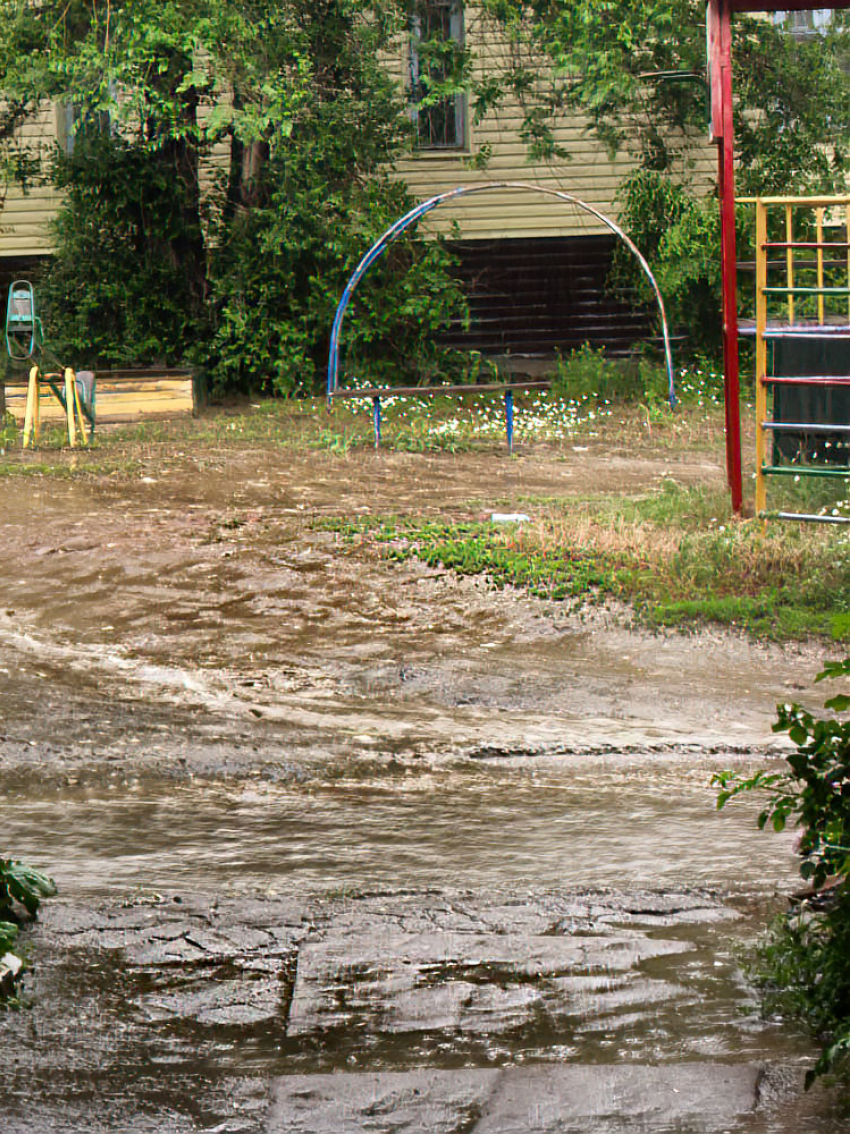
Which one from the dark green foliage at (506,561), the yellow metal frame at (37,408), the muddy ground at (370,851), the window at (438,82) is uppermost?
the window at (438,82)

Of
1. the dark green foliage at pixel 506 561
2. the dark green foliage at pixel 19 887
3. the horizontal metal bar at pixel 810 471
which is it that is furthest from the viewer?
the horizontal metal bar at pixel 810 471

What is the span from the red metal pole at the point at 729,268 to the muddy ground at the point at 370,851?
7.83ft

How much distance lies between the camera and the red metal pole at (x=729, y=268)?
10516 millimetres

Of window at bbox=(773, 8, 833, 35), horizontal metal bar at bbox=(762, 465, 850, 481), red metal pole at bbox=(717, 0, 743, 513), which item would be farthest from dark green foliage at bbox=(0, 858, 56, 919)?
window at bbox=(773, 8, 833, 35)

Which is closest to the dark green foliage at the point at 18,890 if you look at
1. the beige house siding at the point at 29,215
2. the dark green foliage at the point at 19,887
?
the dark green foliage at the point at 19,887

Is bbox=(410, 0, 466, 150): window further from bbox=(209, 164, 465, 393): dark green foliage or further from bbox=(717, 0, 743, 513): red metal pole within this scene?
bbox=(717, 0, 743, 513): red metal pole

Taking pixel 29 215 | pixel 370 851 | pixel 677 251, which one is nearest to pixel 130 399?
pixel 29 215

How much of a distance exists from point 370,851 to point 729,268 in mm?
6826

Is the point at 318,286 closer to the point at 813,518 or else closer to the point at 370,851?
the point at 813,518

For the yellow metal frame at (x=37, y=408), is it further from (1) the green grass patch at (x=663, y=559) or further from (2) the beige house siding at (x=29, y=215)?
(2) the beige house siding at (x=29, y=215)

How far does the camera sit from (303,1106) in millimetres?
3324

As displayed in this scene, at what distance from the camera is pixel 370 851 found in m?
5.34

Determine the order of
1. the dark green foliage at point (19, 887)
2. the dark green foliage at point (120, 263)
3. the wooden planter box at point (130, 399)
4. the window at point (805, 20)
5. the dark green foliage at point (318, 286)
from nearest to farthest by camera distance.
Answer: the dark green foliage at point (19, 887)
the wooden planter box at point (130, 399)
the dark green foliage at point (318, 286)
the dark green foliage at point (120, 263)
the window at point (805, 20)

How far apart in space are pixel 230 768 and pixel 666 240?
542 inches
